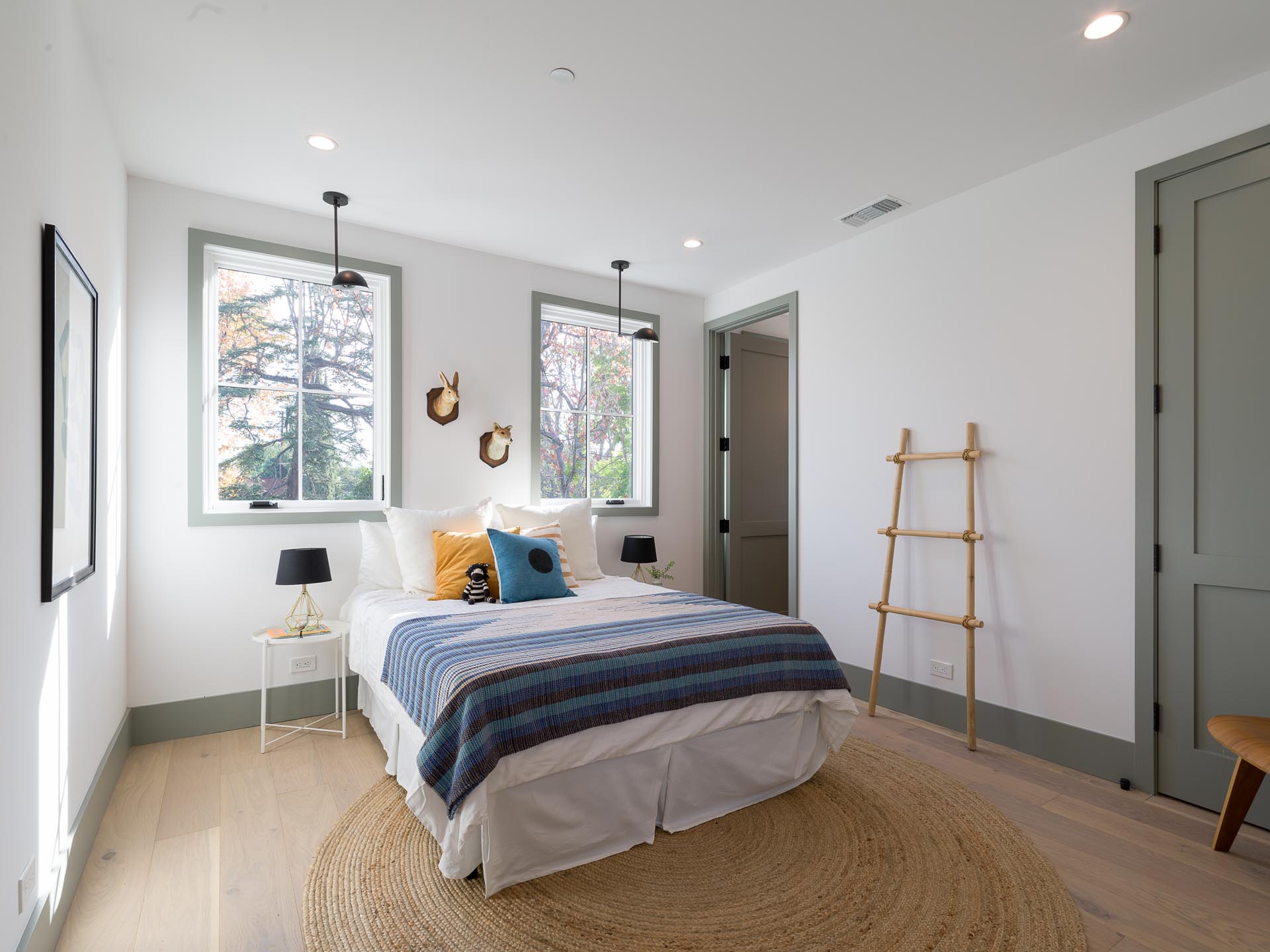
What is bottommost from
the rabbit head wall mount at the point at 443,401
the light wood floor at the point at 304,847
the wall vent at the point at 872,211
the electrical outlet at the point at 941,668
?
the light wood floor at the point at 304,847

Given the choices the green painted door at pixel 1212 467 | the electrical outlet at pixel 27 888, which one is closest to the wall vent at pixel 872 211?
the green painted door at pixel 1212 467

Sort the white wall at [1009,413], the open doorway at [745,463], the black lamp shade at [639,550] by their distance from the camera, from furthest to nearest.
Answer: the open doorway at [745,463], the black lamp shade at [639,550], the white wall at [1009,413]

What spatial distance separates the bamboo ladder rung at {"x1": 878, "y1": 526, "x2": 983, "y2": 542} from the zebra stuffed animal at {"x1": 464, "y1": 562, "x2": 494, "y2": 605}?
2.05m

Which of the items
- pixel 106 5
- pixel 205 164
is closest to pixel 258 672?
pixel 205 164

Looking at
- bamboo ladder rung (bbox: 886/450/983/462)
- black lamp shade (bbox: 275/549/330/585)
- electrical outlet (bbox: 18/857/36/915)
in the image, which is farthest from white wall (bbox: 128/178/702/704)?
bamboo ladder rung (bbox: 886/450/983/462)

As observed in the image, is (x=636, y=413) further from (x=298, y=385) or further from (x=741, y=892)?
(x=741, y=892)

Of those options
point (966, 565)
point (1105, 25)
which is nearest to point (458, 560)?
point (966, 565)

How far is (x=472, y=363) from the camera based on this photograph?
13.3 ft

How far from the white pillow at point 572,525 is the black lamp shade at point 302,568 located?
40.6 inches

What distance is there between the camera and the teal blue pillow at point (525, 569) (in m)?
3.17

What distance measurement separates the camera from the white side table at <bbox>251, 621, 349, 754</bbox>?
121 inches

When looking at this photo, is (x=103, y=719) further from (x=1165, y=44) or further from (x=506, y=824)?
(x=1165, y=44)

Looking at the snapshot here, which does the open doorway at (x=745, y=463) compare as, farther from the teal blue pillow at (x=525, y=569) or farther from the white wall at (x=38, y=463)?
the white wall at (x=38, y=463)

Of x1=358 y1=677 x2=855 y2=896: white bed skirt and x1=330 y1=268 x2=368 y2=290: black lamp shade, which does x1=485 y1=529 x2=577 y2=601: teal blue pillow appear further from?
x1=330 y1=268 x2=368 y2=290: black lamp shade
